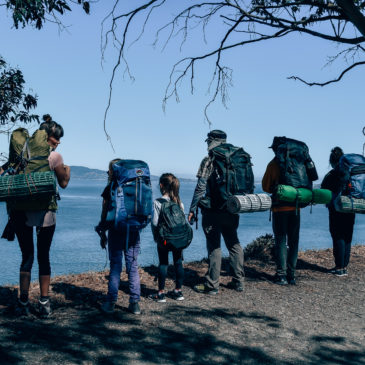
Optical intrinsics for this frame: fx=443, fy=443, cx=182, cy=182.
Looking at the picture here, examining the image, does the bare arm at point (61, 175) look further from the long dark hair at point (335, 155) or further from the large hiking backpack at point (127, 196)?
the long dark hair at point (335, 155)

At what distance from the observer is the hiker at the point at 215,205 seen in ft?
19.1

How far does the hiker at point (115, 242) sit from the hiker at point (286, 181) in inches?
90.8

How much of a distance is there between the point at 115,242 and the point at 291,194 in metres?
2.65

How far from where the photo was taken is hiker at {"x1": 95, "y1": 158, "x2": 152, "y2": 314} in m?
4.76

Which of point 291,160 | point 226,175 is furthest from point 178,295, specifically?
point 291,160

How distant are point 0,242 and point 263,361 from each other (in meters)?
87.0

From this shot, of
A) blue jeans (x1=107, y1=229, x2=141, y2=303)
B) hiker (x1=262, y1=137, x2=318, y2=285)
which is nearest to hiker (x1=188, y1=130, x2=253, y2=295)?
hiker (x1=262, y1=137, x2=318, y2=285)

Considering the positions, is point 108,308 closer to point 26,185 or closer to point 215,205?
point 26,185

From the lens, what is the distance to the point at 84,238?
3066 inches

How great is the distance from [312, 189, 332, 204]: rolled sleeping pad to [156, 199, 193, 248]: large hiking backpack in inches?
86.8

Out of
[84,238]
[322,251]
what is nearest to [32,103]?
[322,251]

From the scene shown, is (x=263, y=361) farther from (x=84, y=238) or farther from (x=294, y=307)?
(x=84, y=238)

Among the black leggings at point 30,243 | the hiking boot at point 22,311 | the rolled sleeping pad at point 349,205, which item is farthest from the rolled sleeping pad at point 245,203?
the hiking boot at point 22,311

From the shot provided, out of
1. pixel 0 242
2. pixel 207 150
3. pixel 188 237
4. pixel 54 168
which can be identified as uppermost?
pixel 207 150
